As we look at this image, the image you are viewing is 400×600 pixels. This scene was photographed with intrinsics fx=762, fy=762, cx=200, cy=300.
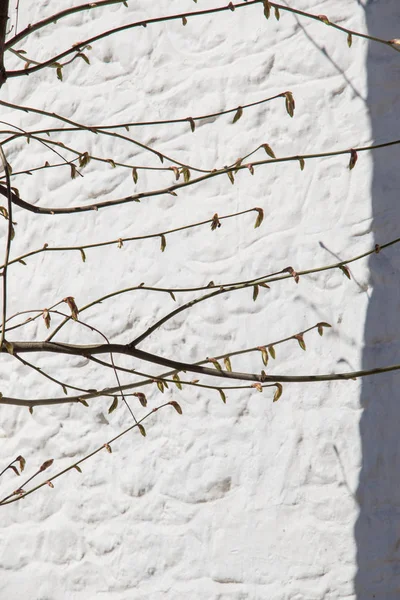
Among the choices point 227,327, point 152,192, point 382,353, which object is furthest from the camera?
point 227,327

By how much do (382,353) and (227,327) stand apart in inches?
20.2

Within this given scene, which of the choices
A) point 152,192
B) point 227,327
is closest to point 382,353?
point 227,327

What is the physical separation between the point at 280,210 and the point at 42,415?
1.11m

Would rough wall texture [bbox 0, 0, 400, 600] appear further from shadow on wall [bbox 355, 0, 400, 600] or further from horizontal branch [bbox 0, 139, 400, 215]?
horizontal branch [bbox 0, 139, 400, 215]

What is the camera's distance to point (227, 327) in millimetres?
2445

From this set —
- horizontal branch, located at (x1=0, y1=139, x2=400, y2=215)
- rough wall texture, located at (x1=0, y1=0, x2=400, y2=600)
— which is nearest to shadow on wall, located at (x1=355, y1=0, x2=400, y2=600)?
rough wall texture, located at (x1=0, y1=0, x2=400, y2=600)

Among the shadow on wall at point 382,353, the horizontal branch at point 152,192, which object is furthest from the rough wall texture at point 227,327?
the horizontal branch at point 152,192

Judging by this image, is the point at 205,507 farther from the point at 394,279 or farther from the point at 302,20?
the point at 302,20

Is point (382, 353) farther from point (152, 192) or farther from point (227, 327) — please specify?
point (152, 192)

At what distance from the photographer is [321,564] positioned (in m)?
2.12

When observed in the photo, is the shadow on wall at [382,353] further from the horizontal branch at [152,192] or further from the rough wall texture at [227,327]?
the horizontal branch at [152,192]

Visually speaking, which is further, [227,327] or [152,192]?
[227,327]

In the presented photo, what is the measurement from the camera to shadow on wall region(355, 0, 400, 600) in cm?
206

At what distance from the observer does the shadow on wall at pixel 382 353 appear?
206cm
